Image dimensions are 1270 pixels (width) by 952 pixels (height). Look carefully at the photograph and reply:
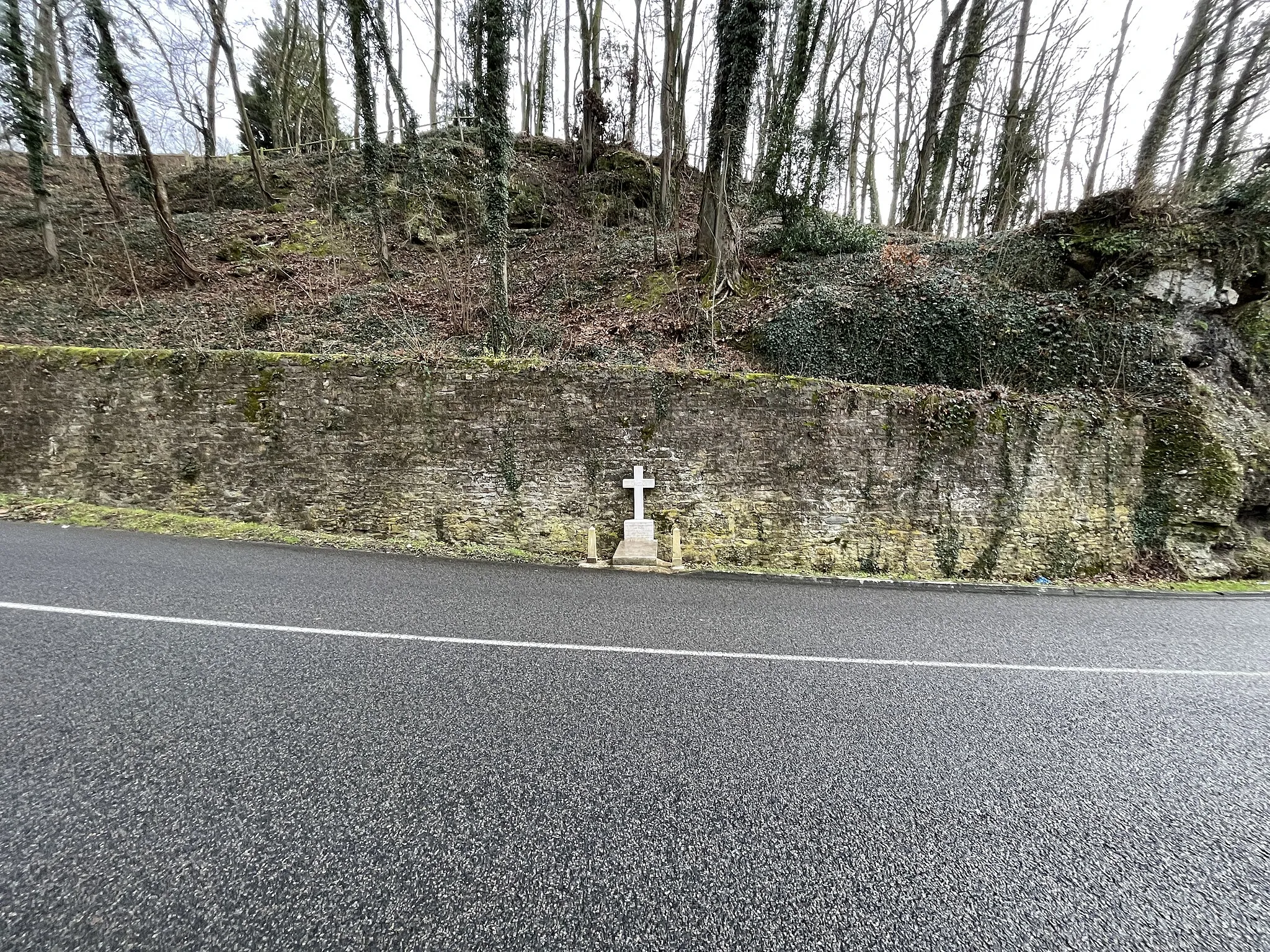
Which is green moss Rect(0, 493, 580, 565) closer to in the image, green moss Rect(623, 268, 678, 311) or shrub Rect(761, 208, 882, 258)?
green moss Rect(623, 268, 678, 311)

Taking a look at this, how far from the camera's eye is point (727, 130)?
Result: 1039 cm

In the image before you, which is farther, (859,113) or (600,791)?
(859,113)

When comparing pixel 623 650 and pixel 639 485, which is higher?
pixel 639 485

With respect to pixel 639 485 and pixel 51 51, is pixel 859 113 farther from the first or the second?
pixel 51 51

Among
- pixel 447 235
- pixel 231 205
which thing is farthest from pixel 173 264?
pixel 447 235

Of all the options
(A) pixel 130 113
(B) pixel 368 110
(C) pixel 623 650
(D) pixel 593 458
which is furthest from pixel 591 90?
(C) pixel 623 650

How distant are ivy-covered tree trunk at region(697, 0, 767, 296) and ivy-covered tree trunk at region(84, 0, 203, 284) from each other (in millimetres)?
12474

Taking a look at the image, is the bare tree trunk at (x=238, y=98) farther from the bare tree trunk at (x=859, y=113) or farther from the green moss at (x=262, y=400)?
the bare tree trunk at (x=859, y=113)

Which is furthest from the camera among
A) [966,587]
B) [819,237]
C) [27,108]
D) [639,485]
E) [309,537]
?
[819,237]

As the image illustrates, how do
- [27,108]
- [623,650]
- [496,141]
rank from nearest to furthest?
[623,650] → [496,141] → [27,108]

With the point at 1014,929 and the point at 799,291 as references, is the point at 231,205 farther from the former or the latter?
the point at 1014,929

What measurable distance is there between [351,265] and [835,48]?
53.4 feet

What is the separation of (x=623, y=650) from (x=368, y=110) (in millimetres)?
15150

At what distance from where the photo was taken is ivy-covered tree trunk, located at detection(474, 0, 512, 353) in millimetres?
8922
